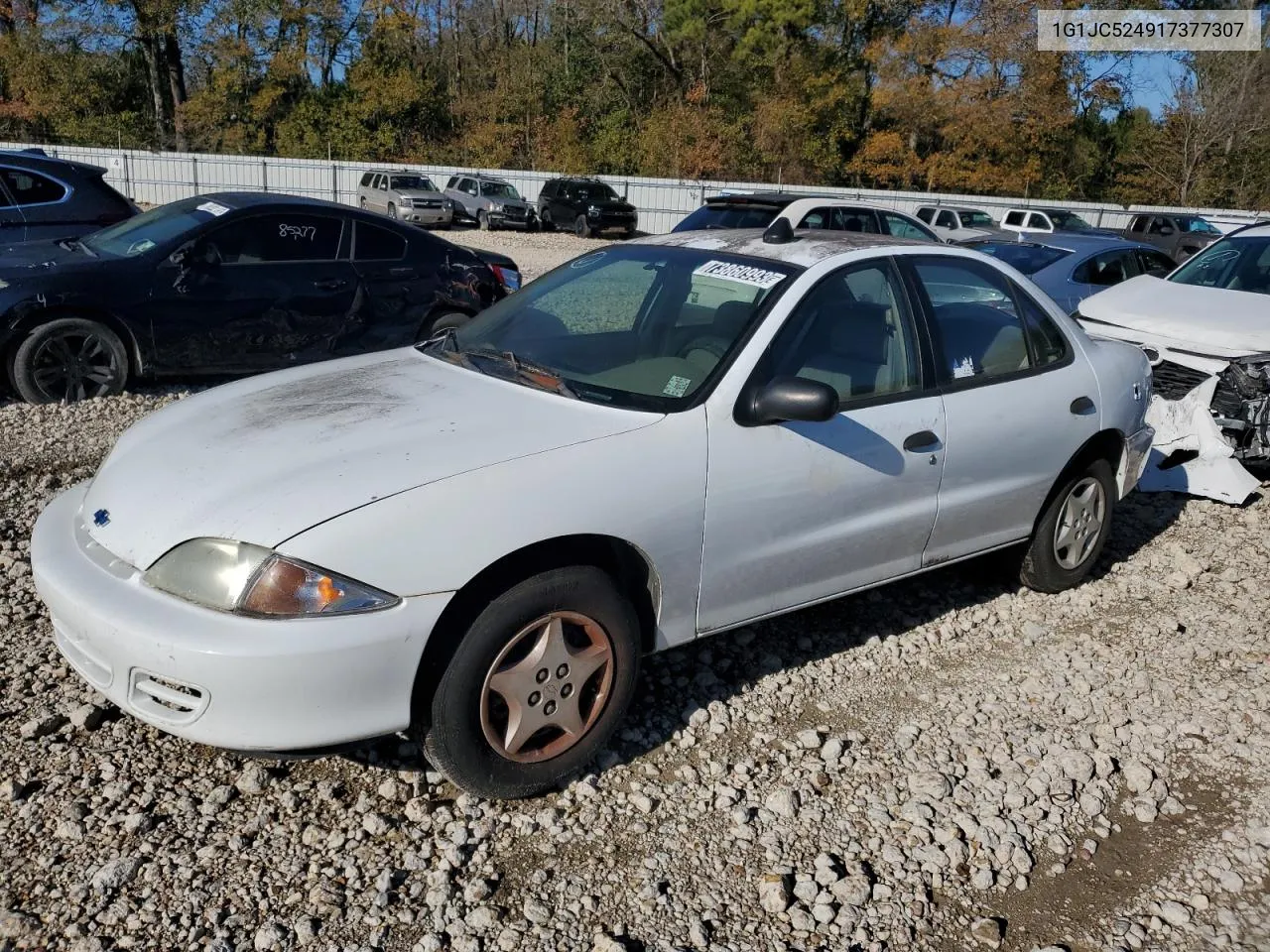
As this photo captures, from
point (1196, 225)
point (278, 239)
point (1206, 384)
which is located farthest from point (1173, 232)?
point (278, 239)

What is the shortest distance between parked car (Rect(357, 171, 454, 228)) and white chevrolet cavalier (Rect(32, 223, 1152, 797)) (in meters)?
26.5

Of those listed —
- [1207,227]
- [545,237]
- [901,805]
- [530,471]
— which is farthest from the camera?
[545,237]

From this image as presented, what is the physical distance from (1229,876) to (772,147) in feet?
151

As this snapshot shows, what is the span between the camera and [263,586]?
2.71m

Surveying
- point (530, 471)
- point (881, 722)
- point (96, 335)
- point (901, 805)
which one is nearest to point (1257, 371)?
point (881, 722)

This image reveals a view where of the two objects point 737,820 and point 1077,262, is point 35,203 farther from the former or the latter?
point 1077,262

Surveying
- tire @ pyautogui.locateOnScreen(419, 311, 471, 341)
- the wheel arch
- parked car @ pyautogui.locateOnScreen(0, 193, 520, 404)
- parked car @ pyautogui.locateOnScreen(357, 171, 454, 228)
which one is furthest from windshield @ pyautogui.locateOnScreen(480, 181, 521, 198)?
the wheel arch

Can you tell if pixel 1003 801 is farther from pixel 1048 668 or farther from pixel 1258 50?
pixel 1258 50

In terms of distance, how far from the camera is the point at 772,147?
1823 inches

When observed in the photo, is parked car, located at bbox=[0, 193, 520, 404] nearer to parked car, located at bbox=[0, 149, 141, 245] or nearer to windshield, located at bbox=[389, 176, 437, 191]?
parked car, located at bbox=[0, 149, 141, 245]

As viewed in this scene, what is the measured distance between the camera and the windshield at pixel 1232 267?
773cm

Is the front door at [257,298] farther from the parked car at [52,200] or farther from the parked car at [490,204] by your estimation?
the parked car at [490,204]

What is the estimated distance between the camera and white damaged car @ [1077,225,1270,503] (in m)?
6.69

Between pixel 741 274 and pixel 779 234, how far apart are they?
381 mm
